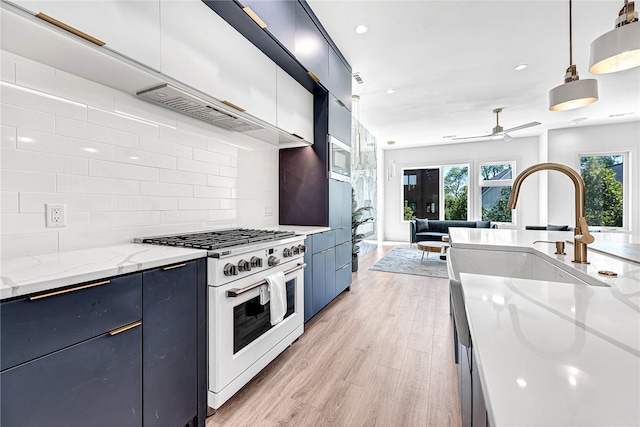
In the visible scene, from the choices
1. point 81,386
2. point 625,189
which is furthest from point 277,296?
point 625,189

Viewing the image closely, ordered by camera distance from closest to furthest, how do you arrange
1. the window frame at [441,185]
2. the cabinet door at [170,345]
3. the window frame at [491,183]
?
the cabinet door at [170,345], the window frame at [491,183], the window frame at [441,185]

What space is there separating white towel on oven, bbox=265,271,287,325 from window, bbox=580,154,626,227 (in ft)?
23.9

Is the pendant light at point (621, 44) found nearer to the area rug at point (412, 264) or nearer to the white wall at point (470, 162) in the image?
the area rug at point (412, 264)

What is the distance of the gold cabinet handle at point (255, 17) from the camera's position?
169cm

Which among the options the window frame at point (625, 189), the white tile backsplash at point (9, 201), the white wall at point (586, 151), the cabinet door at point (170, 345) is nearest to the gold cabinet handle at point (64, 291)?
the cabinet door at point (170, 345)

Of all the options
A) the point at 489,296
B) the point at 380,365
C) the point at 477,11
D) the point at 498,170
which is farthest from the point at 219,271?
the point at 498,170

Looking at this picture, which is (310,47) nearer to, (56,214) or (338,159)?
(338,159)

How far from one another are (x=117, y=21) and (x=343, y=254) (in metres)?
2.63

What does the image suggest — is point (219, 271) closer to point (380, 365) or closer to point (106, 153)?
point (106, 153)

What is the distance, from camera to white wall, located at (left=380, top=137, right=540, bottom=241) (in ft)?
22.9

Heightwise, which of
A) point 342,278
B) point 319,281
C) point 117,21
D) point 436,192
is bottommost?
point 342,278

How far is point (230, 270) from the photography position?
1466 mm

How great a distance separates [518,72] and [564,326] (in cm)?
416

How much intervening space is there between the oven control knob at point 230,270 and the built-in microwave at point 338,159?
1.64m
